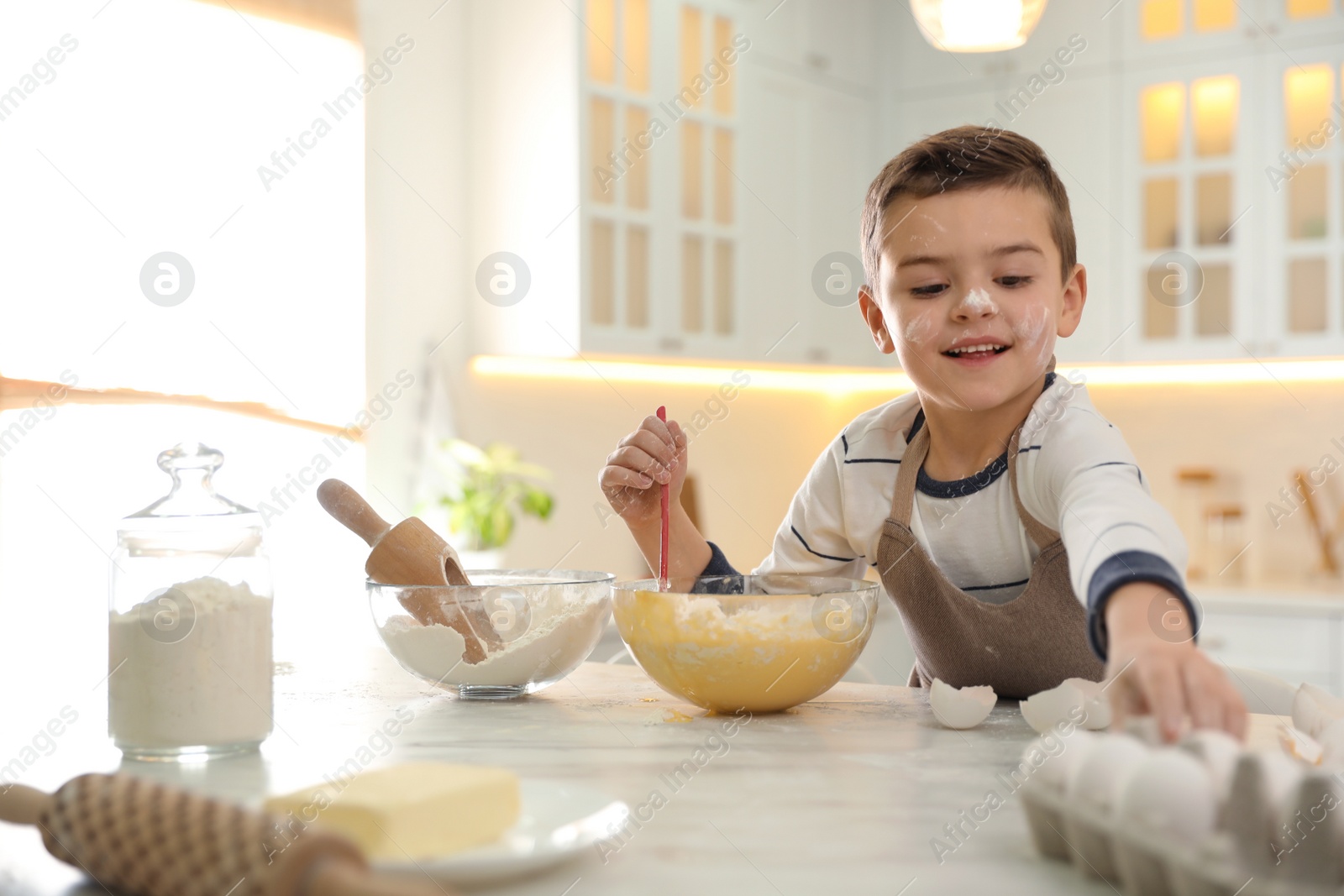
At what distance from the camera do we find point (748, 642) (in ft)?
2.87

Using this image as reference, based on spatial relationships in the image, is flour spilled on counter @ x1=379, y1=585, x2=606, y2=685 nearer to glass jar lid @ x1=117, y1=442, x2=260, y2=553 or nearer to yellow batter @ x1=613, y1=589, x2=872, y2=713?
yellow batter @ x1=613, y1=589, x2=872, y2=713

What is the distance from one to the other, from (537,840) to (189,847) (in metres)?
0.15

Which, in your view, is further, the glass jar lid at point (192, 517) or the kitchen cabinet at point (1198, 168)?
the kitchen cabinet at point (1198, 168)

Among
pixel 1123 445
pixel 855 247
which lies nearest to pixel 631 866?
pixel 1123 445

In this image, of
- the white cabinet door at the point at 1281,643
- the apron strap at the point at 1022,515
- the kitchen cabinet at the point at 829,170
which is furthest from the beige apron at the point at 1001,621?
the white cabinet door at the point at 1281,643

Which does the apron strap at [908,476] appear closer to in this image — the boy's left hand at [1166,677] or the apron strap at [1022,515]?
the apron strap at [1022,515]

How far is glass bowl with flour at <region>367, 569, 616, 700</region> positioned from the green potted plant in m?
1.59

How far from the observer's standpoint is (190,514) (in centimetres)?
78

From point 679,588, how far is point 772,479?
283 centimetres

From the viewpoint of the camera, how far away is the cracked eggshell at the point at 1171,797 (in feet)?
1.58

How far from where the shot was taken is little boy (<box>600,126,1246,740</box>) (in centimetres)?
104

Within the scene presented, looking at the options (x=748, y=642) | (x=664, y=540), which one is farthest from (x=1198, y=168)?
(x=748, y=642)

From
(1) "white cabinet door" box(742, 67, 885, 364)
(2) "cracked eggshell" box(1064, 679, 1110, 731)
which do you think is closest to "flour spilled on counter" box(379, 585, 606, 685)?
(2) "cracked eggshell" box(1064, 679, 1110, 731)

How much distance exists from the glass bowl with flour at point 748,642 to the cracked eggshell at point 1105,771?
0.36m
